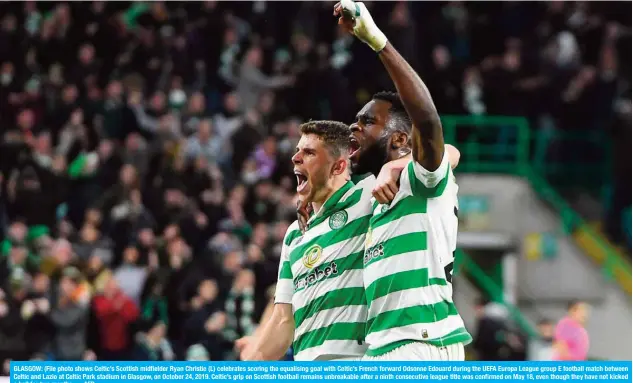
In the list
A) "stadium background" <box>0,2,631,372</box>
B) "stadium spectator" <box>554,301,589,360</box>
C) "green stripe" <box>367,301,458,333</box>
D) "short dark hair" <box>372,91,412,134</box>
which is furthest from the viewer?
"stadium background" <box>0,2,631,372</box>

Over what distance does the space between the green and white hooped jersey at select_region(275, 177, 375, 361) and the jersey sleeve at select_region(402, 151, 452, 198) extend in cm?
57

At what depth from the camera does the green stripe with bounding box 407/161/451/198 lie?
536 centimetres

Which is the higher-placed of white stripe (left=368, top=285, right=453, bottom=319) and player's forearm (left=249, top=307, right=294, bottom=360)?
white stripe (left=368, top=285, right=453, bottom=319)

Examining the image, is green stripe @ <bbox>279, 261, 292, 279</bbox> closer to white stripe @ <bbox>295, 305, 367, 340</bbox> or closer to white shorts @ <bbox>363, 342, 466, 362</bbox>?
white stripe @ <bbox>295, 305, 367, 340</bbox>

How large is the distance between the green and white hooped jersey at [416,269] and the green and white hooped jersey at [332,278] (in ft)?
0.75

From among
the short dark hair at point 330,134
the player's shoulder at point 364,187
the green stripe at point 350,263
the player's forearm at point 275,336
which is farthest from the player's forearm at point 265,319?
the short dark hair at point 330,134

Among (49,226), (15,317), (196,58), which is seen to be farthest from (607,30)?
(15,317)

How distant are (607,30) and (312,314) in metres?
12.5

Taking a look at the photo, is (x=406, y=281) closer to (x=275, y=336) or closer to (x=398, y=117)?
(x=398, y=117)

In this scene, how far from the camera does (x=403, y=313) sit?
5.40 meters

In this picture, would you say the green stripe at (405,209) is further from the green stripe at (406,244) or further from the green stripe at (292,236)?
the green stripe at (292,236)

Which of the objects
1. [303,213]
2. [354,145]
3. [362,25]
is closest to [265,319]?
[303,213]

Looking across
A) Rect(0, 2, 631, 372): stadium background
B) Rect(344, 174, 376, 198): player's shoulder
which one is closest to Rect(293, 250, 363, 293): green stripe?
Rect(344, 174, 376, 198): player's shoulder

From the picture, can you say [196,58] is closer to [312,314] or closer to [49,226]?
[49,226]
